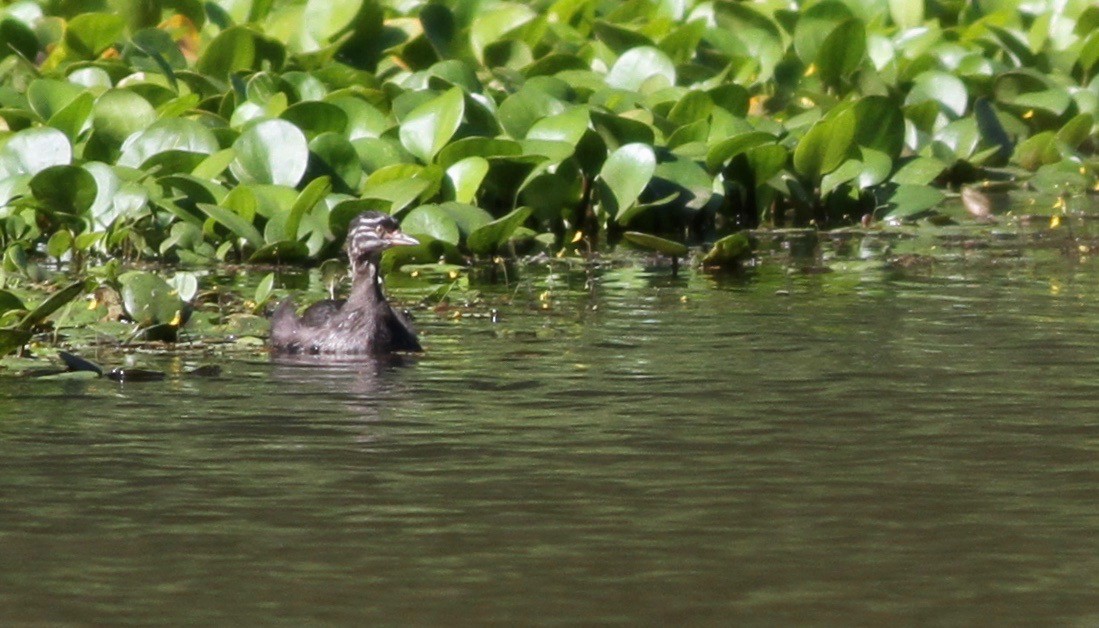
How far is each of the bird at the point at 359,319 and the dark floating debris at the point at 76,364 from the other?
133 centimetres

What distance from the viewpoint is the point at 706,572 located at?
6.16 meters

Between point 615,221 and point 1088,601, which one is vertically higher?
point 615,221

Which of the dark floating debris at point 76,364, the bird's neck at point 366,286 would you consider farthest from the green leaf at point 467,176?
the dark floating debris at point 76,364

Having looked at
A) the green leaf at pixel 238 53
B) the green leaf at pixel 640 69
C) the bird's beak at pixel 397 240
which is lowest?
the bird's beak at pixel 397 240

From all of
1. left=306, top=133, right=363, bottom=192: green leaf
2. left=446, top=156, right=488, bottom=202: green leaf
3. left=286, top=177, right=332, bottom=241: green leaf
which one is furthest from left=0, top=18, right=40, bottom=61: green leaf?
left=446, top=156, right=488, bottom=202: green leaf

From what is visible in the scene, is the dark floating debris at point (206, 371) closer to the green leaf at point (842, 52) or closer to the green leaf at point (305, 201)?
the green leaf at point (305, 201)

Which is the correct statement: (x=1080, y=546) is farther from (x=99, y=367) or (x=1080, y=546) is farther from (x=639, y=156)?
(x=639, y=156)

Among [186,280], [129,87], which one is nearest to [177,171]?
[129,87]

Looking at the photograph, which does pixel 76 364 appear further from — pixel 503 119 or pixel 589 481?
pixel 503 119

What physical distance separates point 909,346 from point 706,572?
4.10 meters

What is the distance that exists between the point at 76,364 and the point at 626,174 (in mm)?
5023

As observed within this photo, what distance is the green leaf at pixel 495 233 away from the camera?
12188mm

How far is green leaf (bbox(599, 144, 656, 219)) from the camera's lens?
13094 millimetres

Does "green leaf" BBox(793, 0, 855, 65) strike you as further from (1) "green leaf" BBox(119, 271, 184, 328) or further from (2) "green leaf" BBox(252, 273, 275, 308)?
(1) "green leaf" BBox(119, 271, 184, 328)
